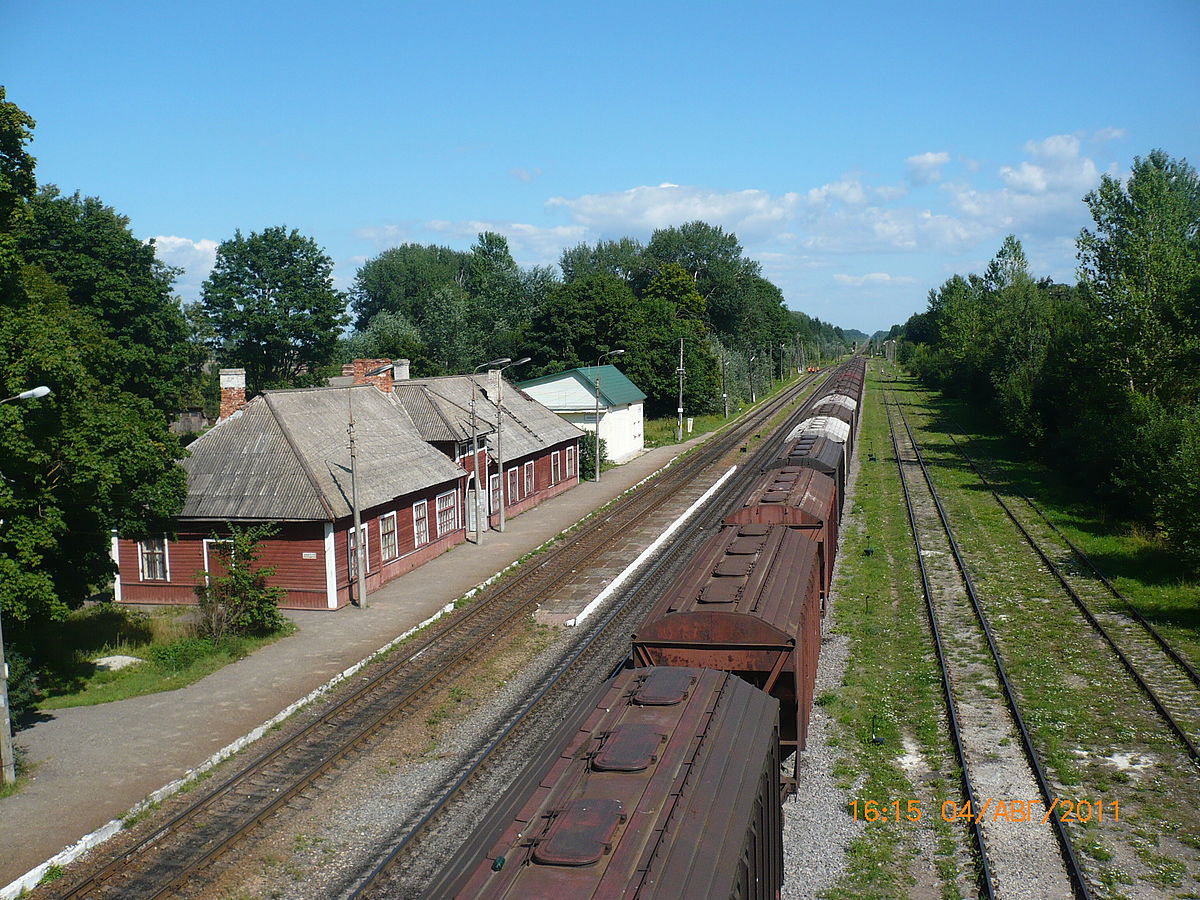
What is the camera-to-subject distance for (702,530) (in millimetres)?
34531

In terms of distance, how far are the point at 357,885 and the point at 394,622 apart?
1276 centimetres

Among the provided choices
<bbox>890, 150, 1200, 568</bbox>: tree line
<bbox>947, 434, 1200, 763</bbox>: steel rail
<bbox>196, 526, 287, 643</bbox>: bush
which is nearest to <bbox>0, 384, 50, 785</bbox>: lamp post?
<bbox>196, 526, 287, 643</bbox>: bush

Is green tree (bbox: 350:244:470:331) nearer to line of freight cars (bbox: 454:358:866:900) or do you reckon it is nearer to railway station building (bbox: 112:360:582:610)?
railway station building (bbox: 112:360:582:610)

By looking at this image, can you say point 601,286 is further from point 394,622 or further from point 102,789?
point 102,789

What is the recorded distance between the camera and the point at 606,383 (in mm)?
55812

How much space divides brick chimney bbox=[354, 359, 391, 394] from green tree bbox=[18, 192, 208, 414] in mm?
16890

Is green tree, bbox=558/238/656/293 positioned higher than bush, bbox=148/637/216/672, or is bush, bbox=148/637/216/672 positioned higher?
green tree, bbox=558/238/656/293

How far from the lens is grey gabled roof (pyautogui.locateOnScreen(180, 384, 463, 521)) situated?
25.4 metres

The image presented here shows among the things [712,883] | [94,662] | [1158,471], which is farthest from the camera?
[1158,471]

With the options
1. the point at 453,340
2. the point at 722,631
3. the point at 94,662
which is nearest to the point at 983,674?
the point at 722,631

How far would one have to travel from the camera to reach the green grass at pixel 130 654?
19.2 meters

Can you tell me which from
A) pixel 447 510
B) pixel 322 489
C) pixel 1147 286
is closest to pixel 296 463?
pixel 322 489

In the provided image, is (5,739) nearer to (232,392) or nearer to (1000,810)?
(1000,810)

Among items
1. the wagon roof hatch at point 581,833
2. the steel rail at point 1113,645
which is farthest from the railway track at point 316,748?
the steel rail at point 1113,645
